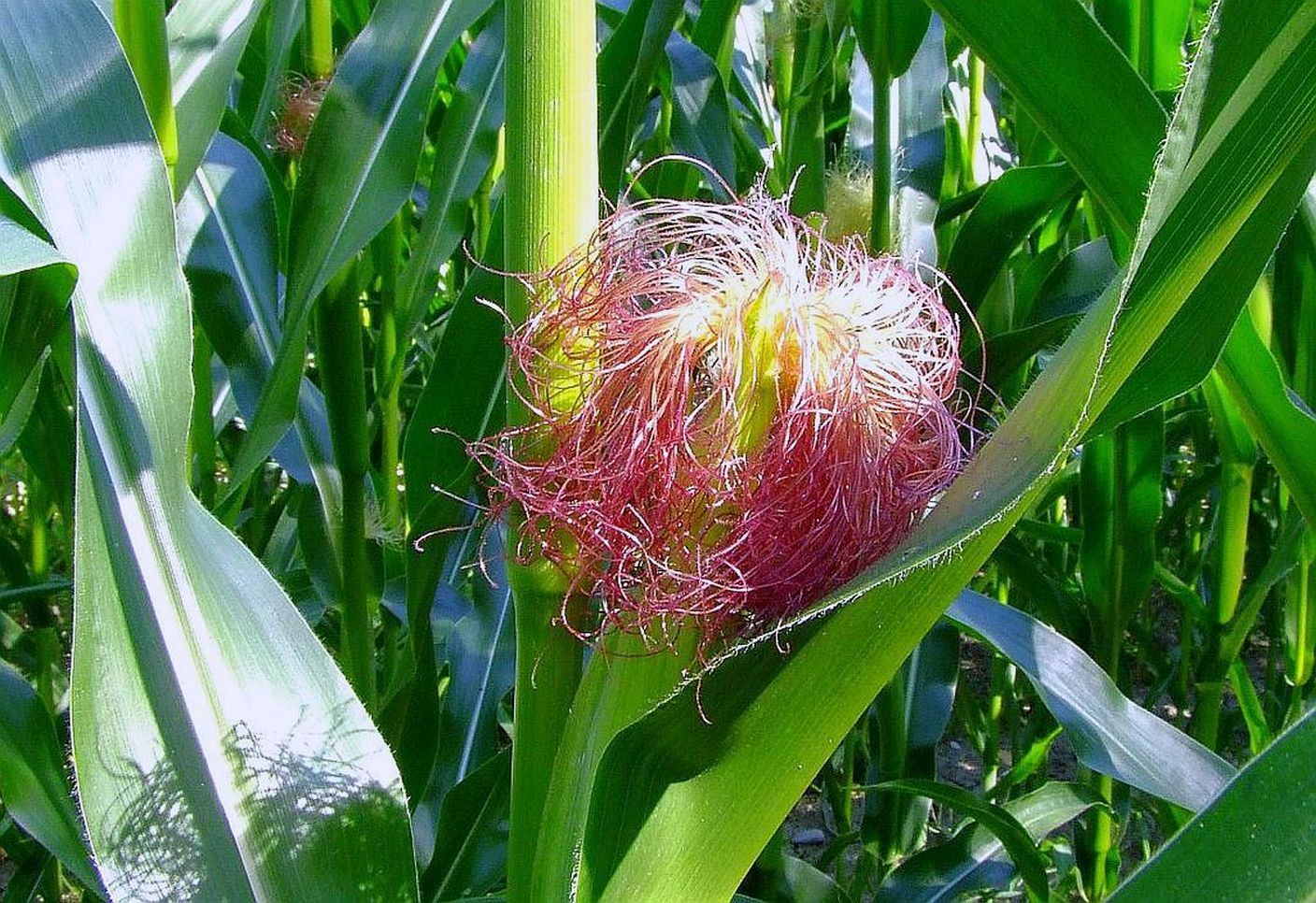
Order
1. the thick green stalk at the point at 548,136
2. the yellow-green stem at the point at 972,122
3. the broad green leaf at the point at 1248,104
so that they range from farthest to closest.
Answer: the yellow-green stem at the point at 972,122, the thick green stalk at the point at 548,136, the broad green leaf at the point at 1248,104

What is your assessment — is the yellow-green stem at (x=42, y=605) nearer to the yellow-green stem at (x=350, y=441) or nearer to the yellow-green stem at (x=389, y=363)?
the yellow-green stem at (x=389, y=363)

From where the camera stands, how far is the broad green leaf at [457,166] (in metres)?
1.02

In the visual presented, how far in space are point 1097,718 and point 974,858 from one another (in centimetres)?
45

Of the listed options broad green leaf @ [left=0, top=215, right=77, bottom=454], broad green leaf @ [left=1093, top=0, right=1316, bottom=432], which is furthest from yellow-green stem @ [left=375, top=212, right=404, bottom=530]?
broad green leaf @ [left=1093, top=0, right=1316, bottom=432]

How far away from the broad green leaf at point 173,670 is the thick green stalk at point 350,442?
1.30 feet

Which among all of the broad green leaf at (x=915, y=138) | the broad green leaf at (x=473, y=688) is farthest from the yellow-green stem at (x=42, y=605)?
the broad green leaf at (x=915, y=138)

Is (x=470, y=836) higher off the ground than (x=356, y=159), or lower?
lower

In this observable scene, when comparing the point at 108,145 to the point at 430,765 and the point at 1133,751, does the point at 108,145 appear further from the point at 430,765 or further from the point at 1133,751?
the point at 1133,751

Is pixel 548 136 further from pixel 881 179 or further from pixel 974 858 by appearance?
pixel 974 858

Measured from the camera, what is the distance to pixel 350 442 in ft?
3.31

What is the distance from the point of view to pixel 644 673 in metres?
0.48

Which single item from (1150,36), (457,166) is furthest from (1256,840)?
(457,166)

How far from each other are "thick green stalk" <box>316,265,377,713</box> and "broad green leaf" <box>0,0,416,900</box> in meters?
0.40

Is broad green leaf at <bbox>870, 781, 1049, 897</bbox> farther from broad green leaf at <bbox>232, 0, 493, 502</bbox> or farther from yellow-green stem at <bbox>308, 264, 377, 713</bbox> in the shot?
broad green leaf at <bbox>232, 0, 493, 502</bbox>
